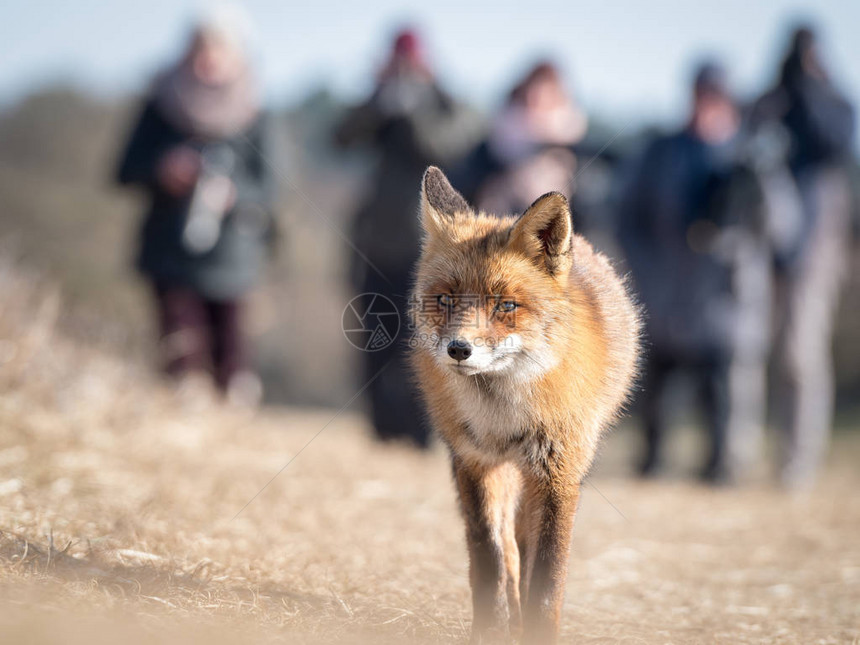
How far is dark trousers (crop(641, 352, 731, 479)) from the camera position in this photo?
8.37m

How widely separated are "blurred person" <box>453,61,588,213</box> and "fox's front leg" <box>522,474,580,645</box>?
4067 millimetres

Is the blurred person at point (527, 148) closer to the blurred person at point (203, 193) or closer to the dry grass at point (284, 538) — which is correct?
the blurred person at point (203, 193)

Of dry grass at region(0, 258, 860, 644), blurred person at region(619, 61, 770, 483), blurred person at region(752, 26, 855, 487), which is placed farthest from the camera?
blurred person at region(752, 26, 855, 487)

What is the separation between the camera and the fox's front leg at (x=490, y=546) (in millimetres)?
3469

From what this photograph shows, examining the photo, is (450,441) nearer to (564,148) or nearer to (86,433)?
(86,433)

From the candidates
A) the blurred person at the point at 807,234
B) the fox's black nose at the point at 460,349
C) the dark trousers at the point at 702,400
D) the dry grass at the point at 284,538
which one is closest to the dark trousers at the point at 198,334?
the dry grass at the point at 284,538

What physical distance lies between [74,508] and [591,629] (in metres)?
2.95

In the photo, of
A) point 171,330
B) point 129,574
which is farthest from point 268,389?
point 129,574

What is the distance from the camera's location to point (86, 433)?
6.24 m

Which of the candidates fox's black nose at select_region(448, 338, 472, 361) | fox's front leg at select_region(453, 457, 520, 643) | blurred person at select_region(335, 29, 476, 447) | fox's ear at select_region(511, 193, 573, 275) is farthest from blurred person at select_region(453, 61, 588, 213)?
fox's black nose at select_region(448, 338, 472, 361)

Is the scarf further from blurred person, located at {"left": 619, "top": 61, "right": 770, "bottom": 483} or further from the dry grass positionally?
blurred person, located at {"left": 619, "top": 61, "right": 770, "bottom": 483}

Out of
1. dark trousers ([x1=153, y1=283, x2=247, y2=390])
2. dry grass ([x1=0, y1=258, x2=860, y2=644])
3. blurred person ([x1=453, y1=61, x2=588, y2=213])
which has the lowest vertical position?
dry grass ([x1=0, y1=258, x2=860, y2=644])

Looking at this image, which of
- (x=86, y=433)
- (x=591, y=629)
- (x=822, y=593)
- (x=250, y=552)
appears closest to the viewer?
(x=591, y=629)

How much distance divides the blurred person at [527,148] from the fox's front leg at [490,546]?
13.0ft
